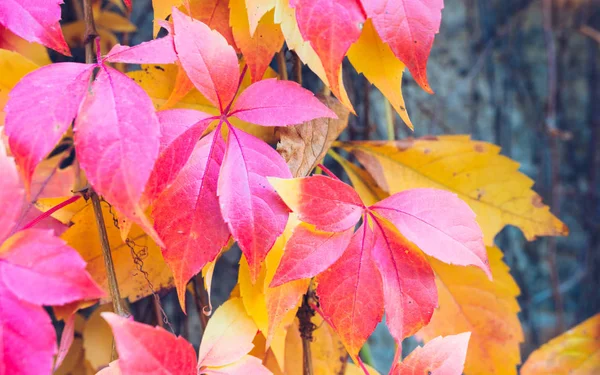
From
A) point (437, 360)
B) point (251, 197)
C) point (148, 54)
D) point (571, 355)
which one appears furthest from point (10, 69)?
point (571, 355)

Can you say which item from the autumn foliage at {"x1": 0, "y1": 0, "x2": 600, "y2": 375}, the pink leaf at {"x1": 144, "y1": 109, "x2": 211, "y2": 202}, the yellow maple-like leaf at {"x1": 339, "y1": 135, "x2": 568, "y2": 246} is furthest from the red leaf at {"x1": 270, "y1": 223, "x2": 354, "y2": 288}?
the yellow maple-like leaf at {"x1": 339, "y1": 135, "x2": 568, "y2": 246}

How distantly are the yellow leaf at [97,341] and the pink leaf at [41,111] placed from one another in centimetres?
35

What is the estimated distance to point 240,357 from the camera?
43cm

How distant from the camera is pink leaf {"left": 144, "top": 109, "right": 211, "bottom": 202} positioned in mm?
380

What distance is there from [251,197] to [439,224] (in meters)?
0.18

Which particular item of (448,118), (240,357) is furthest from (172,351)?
(448,118)

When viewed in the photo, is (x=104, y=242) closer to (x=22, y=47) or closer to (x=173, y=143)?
(x=173, y=143)

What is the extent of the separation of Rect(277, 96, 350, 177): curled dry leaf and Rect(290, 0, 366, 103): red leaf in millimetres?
99

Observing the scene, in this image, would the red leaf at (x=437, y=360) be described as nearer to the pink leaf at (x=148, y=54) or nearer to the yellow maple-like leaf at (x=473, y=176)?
the yellow maple-like leaf at (x=473, y=176)

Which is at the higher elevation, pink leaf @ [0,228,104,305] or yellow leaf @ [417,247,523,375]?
pink leaf @ [0,228,104,305]

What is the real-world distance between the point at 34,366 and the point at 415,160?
0.51m

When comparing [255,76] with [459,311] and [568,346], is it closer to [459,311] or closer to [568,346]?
[459,311]

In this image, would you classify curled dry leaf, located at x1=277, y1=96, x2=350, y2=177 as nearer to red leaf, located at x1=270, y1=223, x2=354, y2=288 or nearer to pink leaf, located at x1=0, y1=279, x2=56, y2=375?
red leaf, located at x1=270, y1=223, x2=354, y2=288

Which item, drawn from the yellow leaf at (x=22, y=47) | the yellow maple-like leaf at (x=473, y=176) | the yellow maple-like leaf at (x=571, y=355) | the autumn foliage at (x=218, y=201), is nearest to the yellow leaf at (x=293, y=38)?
the autumn foliage at (x=218, y=201)
